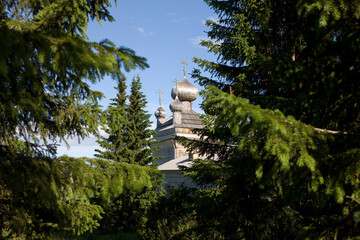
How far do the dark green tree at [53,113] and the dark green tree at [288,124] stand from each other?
1.47m

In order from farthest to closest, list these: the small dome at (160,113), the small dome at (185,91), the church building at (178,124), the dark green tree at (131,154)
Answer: the small dome at (160,113)
the small dome at (185,91)
the church building at (178,124)
the dark green tree at (131,154)

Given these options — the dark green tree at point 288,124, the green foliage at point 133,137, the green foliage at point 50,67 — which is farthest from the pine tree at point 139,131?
the green foliage at point 50,67

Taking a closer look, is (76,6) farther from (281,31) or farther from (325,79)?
(281,31)

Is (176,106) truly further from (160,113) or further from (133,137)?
(133,137)

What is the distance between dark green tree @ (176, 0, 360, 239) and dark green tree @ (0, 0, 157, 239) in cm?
147

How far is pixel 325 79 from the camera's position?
4.38m

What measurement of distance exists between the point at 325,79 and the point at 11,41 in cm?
405

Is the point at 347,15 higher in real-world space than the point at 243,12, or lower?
lower

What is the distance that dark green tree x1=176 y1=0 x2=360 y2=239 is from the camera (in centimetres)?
321

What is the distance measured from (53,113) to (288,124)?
436 cm

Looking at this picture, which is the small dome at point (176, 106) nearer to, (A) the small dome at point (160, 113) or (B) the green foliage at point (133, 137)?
(A) the small dome at point (160, 113)

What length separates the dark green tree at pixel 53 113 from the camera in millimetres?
2635

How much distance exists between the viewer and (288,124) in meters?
3.21

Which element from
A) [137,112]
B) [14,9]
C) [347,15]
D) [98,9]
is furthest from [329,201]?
[137,112]
